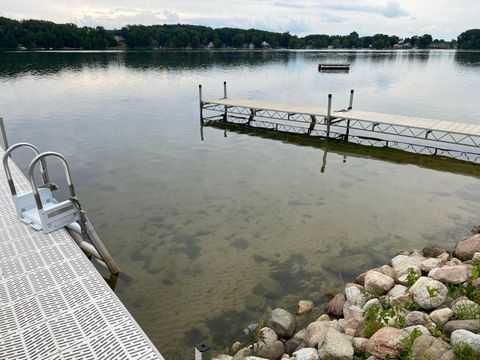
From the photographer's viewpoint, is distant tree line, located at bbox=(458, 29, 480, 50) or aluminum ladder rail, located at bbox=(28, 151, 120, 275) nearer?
aluminum ladder rail, located at bbox=(28, 151, 120, 275)

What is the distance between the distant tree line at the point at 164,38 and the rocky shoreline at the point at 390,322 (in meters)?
126

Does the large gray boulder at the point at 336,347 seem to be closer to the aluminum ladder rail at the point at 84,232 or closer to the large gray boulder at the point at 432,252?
the large gray boulder at the point at 432,252

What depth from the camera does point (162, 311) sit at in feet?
22.7

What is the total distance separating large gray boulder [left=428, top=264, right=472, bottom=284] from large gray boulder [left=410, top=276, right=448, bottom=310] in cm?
43

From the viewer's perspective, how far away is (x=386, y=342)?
4645mm

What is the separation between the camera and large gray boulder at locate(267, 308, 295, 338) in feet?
20.3

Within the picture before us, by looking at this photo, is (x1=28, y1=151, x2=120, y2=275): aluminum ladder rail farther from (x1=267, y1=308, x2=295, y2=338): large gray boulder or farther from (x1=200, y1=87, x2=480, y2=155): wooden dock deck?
(x1=200, y1=87, x2=480, y2=155): wooden dock deck

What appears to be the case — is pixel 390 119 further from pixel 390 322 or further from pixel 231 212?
pixel 390 322

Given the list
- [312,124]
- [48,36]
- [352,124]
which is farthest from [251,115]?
[48,36]

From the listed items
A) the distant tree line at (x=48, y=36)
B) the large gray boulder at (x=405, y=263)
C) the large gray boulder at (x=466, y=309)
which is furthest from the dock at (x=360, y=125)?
the distant tree line at (x=48, y=36)

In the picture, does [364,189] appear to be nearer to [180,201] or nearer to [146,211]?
[180,201]

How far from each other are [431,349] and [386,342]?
553 mm

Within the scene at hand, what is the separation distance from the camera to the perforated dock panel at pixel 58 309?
407 cm

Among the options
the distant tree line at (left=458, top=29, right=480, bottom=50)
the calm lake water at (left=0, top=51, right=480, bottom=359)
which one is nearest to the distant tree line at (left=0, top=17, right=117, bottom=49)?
the calm lake water at (left=0, top=51, right=480, bottom=359)
